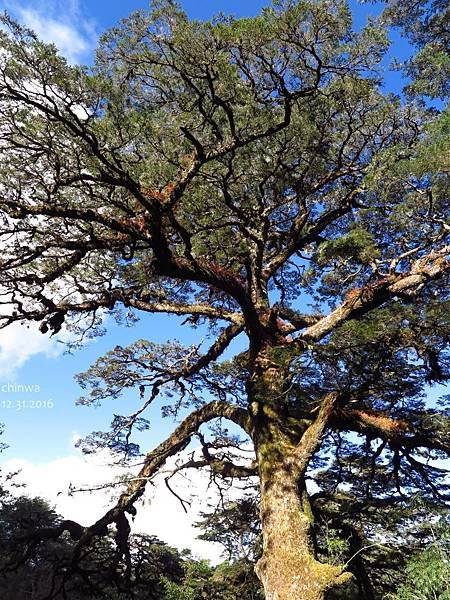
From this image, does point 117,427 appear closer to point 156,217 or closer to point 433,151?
point 156,217

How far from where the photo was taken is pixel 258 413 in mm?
6027

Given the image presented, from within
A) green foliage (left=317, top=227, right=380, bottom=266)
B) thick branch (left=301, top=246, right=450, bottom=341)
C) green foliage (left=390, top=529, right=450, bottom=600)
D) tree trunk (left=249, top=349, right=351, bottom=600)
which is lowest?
green foliage (left=390, top=529, right=450, bottom=600)

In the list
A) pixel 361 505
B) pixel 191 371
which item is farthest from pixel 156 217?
pixel 361 505

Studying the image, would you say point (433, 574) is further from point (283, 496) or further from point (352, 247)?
point (352, 247)

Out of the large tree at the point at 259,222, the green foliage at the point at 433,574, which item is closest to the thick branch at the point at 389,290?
the large tree at the point at 259,222

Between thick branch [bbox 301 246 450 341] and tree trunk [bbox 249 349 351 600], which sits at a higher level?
thick branch [bbox 301 246 450 341]

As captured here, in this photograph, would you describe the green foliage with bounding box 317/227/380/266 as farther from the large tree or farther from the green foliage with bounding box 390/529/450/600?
the green foliage with bounding box 390/529/450/600

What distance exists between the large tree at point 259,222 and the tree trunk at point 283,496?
0.07 ft

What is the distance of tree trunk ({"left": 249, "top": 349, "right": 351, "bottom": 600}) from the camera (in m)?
4.02

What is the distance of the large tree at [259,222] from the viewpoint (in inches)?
172

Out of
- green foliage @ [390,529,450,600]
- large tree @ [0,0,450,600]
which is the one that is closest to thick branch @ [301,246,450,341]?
large tree @ [0,0,450,600]

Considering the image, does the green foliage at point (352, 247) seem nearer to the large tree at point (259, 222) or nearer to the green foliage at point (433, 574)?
the large tree at point (259, 222)

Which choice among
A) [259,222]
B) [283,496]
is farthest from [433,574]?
[259,222]

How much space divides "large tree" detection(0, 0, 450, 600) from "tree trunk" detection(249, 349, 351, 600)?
0.07 ft
